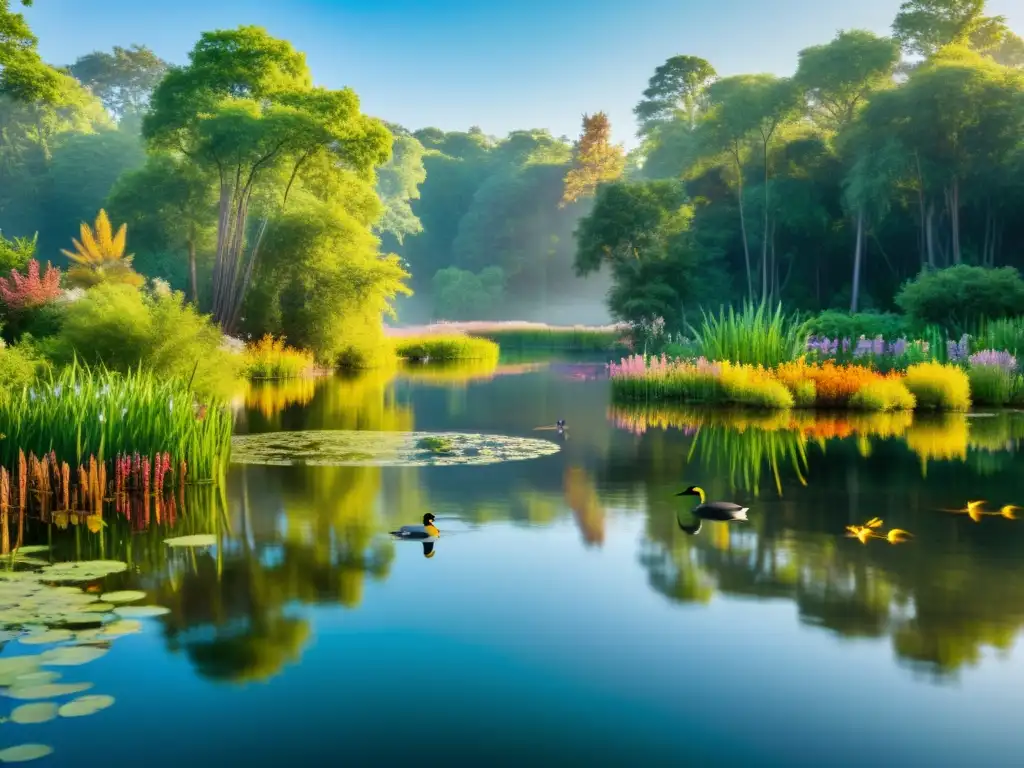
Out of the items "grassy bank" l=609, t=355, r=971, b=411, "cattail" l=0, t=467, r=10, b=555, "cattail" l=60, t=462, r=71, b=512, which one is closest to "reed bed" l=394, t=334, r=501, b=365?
"grassy bank" l=609, t=355, r=971, b=411

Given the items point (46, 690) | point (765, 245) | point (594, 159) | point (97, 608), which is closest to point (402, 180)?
point (594, 159)

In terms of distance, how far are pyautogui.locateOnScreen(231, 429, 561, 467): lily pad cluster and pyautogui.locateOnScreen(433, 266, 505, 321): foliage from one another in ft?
206

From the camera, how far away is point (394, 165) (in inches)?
2862

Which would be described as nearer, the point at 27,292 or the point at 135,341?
the point at 135,341

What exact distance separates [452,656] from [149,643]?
160cm

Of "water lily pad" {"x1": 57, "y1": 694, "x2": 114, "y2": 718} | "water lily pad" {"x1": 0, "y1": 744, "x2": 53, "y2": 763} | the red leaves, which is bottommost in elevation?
"water lily pad" {"x1": 0, "y1": 744, "x2": 53, "y2": 763}

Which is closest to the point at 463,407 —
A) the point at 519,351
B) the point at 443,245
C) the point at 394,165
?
the point at 519,351

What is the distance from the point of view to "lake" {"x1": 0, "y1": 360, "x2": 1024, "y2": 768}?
4477mm

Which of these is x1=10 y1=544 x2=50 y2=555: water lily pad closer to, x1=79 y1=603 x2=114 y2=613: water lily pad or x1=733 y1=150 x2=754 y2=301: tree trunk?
x1=79 y1=603 x2=114 y2=613: water lily pad

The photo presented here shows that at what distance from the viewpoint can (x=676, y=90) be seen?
68.0m

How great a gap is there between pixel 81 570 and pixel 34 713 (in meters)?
2.62

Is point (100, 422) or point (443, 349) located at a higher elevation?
point (443, 349)

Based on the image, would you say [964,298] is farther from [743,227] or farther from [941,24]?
[941,24]

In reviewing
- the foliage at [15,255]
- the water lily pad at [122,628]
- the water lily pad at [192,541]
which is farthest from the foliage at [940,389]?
the foliage at [15,255]
